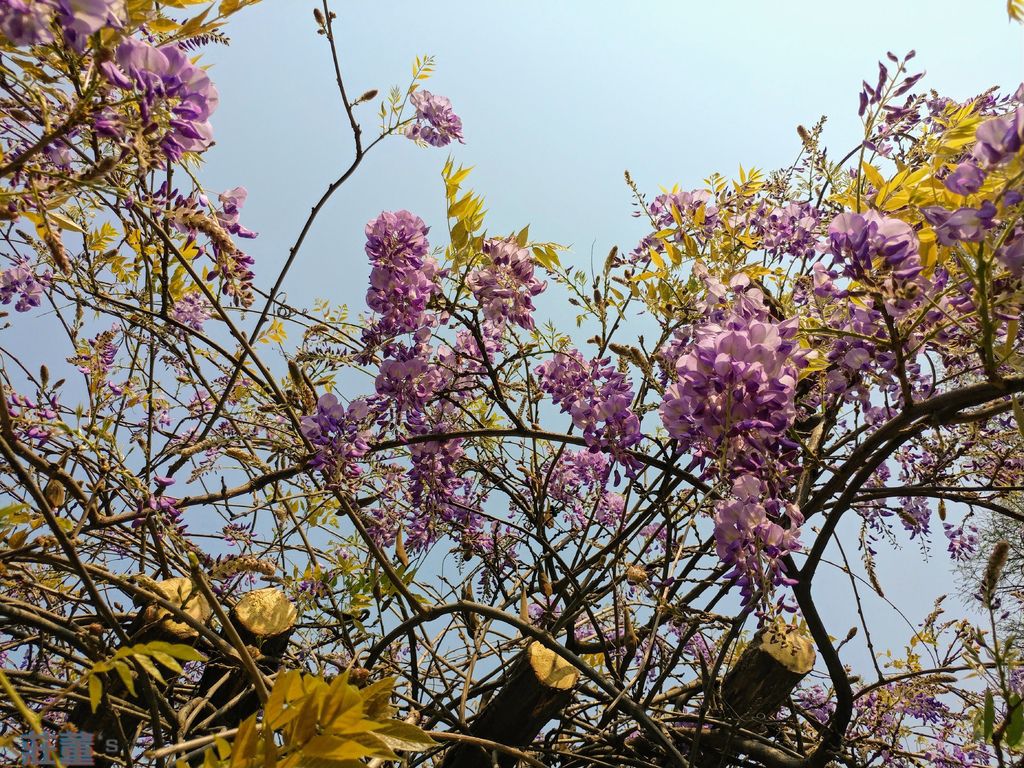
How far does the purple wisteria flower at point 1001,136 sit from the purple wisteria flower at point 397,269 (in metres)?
1.13

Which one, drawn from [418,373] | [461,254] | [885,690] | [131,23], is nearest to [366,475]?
[418,373]

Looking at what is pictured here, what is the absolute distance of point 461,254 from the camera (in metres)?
1.75

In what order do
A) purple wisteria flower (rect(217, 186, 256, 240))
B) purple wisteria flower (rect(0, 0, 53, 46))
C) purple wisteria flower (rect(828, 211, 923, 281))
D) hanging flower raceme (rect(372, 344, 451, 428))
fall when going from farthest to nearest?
hanging flower raceme (rect(372, 344, 451, 428))
purple wisteria flower (rect(217, 186, 256, 240))
purple wisteria flower (rect(828, 211, 923, 281))
purple wisteria flower (rect(0, 0, 53, 46))

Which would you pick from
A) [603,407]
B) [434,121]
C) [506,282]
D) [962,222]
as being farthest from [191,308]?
[962,222]

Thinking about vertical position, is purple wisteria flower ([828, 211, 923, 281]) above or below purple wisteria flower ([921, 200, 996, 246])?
above

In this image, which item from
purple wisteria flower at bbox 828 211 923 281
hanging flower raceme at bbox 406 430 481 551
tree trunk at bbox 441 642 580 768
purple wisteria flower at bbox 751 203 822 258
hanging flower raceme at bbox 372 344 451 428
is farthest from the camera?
purple wisteria flower at bbox 751 203 822 258

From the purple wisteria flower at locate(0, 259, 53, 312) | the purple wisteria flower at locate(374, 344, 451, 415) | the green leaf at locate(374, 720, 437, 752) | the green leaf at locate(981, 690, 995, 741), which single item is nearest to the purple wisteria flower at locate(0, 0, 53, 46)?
the green leaf at locate(374, 720, 437, 752)

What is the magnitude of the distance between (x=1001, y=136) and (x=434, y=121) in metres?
1.77

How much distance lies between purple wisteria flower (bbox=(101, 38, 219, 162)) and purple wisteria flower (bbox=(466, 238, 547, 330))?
0.93 metres

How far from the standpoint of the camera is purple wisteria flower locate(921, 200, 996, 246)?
34.3 inches

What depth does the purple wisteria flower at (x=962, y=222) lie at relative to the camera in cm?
87

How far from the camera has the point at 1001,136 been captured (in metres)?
0.82

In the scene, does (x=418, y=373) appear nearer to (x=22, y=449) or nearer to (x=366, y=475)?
(x=366, y=475)

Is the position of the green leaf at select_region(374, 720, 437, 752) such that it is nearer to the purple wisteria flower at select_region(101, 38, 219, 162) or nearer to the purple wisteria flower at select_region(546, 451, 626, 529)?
the purple wisteria flower at select_region(101, 38, 219, 162)
